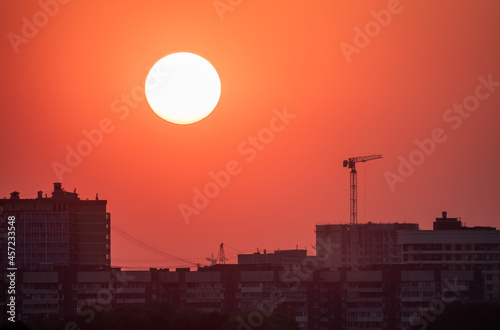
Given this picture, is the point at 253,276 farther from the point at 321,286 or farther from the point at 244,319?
the point at 244,319

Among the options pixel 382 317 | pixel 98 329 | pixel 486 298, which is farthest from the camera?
pixel 486 298

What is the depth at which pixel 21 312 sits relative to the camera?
16950 centimetres

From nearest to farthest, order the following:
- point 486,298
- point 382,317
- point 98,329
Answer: point 98,329
point 382,317
point 486,298

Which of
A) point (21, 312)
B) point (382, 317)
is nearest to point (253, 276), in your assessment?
point (382, 317)

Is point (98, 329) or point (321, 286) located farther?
point (321, 286)

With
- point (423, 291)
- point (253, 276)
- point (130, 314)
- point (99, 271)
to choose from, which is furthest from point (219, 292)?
point (130, 314)

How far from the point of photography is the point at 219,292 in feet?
557

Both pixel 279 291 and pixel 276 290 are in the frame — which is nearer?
pixel 279 291

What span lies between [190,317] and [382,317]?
3858cm

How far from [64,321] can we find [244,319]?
64.9ft

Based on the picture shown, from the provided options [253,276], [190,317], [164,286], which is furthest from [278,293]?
[190,317]

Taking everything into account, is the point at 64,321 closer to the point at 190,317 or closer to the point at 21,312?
the point at 190,317

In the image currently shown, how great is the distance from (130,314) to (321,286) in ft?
131

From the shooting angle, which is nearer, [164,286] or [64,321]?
[64,321]
